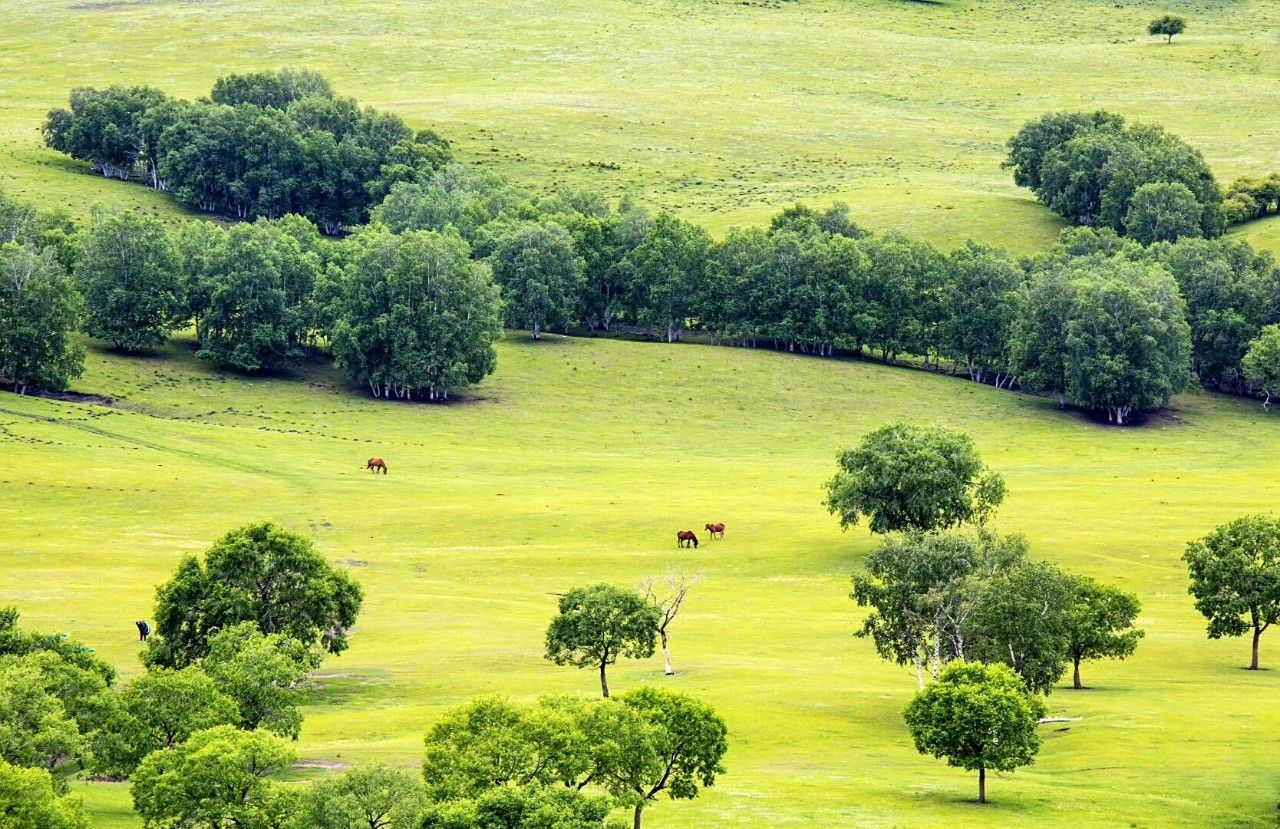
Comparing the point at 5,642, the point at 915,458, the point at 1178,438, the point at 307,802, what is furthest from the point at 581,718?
the point at 1178,438

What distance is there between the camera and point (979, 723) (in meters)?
61.9

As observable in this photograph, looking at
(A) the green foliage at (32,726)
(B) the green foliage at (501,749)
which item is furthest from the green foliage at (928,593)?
(A) the green foliage at (32,726)

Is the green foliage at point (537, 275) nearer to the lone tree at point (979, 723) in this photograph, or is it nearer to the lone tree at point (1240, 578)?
the lone tree at point (1240, 578)

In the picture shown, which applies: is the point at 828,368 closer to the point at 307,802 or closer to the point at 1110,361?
the point at 1110,361

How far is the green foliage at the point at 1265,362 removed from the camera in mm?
166625

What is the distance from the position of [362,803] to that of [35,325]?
337ft

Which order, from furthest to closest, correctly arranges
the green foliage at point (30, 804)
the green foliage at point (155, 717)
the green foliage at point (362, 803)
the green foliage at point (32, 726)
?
the green foliage at point (155, 717) < the green foliage at point (32, 726) < the green foliage at point (362, 803) < the green foliage at point (30, 804)

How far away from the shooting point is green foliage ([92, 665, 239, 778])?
5841 cm

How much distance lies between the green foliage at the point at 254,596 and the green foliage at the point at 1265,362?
112m

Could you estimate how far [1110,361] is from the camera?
527 feet

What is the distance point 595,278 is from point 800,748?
119890mm

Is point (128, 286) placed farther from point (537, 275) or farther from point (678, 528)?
point (678, 528)

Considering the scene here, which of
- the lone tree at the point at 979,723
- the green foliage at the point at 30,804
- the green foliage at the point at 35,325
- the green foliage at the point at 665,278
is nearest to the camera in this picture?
the green foliage at the point at 30,804


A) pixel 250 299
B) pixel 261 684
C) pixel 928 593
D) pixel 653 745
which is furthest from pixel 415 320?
pixel 653 745
